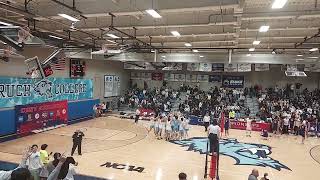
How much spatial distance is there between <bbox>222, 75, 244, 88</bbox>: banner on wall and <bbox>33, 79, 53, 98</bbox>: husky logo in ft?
50.9

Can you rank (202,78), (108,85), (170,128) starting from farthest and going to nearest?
(202,78) < (108,85) < (170,128)

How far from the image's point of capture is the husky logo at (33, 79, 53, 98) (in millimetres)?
17306

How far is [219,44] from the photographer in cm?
1780

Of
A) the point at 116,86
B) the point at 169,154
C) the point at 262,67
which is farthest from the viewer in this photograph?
the point at 116,86

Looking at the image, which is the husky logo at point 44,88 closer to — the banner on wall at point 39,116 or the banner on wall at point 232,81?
the banner on wall at point 39,116

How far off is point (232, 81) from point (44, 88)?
1641cm

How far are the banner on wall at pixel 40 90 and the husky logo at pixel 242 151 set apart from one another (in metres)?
8.47

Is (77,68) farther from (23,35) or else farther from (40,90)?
(23,35)

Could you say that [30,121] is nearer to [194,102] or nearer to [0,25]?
[0,25]

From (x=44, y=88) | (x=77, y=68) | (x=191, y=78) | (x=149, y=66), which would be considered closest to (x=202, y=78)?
(x=191, y=78)

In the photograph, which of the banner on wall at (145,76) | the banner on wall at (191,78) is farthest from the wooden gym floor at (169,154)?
the banner on wall at (145,76)

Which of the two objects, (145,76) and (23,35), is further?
(145,76)

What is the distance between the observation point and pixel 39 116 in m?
17.1

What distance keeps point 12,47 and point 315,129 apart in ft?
58.9
